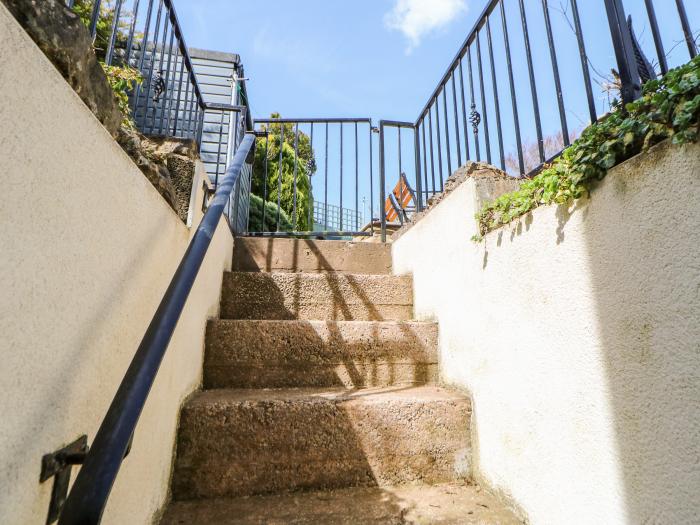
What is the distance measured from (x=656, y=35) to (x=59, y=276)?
1.48 m

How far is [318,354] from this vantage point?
5.58 feet

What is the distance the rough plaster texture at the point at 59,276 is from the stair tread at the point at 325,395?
0.40m

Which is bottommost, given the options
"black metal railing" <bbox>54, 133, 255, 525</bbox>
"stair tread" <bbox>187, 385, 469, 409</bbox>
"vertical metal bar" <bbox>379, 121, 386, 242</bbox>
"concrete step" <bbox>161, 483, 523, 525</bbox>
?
"concrete step" <bbox>161, 483, 523, 525</bbox>

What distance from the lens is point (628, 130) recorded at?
32.3 inches

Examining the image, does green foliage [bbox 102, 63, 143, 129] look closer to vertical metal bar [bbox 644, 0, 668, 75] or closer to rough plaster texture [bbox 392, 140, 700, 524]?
rough plaster texture [bbox 392, 140, 700, 524]

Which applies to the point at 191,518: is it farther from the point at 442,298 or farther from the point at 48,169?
the point at 442,298

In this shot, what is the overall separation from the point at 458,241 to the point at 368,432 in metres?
0.91

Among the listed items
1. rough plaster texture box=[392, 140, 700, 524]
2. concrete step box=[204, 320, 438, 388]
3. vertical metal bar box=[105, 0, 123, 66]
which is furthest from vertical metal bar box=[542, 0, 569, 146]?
vertical metal bar box=[105, 0, 123, 66]


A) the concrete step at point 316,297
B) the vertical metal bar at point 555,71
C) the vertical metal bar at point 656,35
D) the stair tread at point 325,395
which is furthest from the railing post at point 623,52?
the concrete step at point 316,297

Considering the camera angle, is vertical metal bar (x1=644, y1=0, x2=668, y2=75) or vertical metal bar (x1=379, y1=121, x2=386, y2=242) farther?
vertical metal bar (x1=379, y1=121, x2=386, y2=242)

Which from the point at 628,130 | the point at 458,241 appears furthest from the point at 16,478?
the point at 458,241

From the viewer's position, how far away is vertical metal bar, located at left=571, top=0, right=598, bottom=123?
1.10m

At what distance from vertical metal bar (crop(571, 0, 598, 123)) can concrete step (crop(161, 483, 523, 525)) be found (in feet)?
4.25

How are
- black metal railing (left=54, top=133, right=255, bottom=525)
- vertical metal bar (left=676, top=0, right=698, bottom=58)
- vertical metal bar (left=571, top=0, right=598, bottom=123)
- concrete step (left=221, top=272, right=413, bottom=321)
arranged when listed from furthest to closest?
concrete step (left=221, top=272, right=413, bottom=321), vertical metal bar (left=571, top=0, right=598, bottom=123), vertical metal bar (left=676, top=0, right=698, bottom=58), black metal railing (left=54, top=133, right=255, bottom=525)
